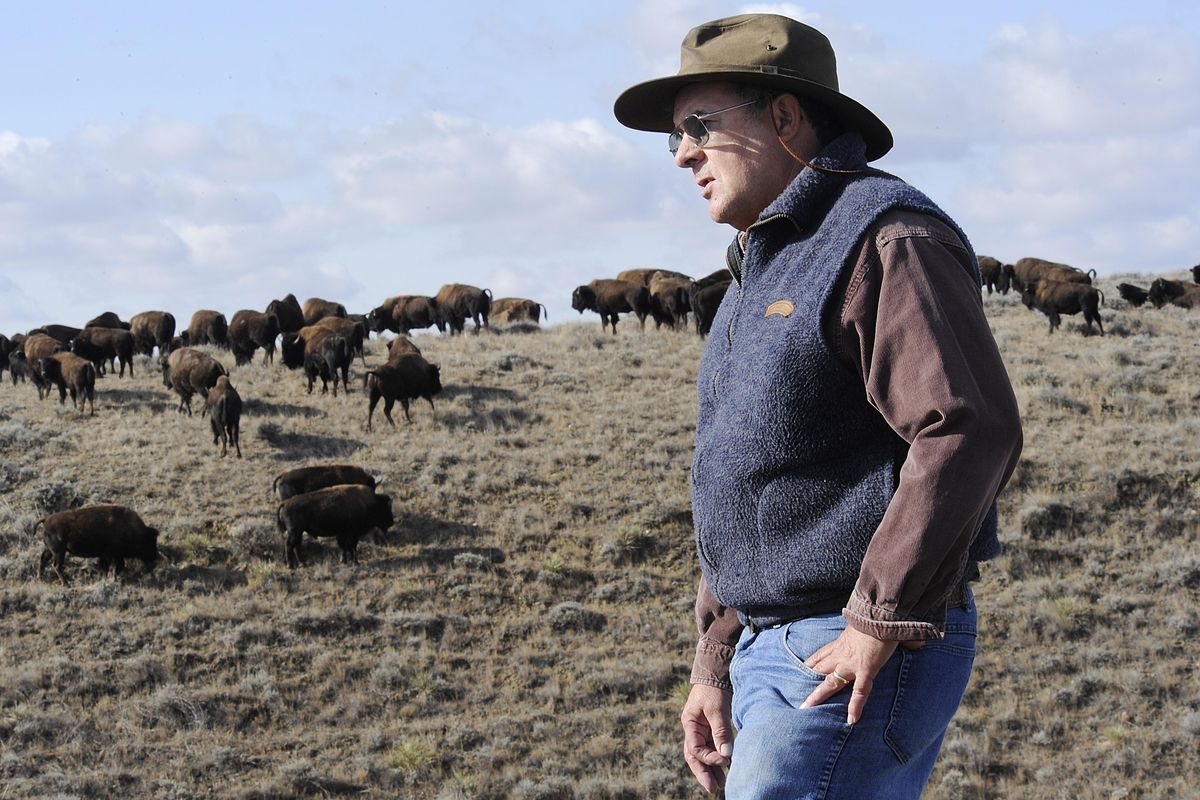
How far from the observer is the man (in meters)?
2.12

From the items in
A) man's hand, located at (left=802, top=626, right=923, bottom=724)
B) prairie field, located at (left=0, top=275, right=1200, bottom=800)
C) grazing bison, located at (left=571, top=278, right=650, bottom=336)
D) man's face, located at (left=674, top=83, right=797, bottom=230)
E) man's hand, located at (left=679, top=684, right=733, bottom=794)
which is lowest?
Answer: prairie field, located at (left=0, top=275, right=1200, bottom=800)

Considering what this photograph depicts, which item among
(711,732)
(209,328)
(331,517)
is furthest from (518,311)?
(711,732)

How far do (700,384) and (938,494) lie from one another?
2.87 ft

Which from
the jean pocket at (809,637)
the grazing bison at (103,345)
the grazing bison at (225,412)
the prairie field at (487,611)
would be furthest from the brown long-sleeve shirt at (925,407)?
the grazing bison at (103,345)

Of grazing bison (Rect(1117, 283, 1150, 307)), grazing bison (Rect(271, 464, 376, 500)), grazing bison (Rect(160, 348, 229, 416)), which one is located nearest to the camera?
grazing bison (Rect(271, 464, 376, 500))

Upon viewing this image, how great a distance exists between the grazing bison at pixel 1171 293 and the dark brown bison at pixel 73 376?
31932mm

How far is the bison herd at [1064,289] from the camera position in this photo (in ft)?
101

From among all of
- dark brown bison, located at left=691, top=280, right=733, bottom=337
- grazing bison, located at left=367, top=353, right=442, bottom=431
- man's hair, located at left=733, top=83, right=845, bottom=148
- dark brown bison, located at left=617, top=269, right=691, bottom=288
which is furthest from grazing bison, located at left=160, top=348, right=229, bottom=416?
man's hair, located at left=733, top=83, right=845, bottom=148

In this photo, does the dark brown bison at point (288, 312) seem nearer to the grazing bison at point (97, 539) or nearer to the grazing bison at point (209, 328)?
the grazing bison at point (209, 328)

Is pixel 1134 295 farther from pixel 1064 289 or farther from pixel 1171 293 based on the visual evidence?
pixel 1064 289

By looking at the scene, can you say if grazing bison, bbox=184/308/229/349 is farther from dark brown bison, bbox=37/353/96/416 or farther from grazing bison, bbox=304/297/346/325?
dark brown bison, bbox=37/353/96/416

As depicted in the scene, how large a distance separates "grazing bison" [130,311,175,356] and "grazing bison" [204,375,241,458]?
43.5 feet

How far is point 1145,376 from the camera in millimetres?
25703

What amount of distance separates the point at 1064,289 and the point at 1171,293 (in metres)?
10.6
